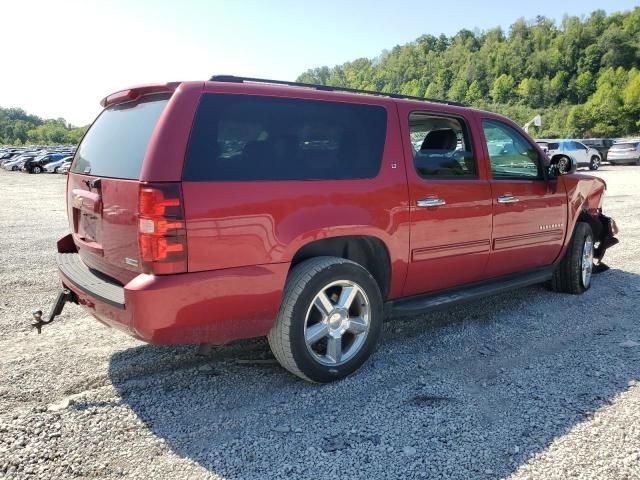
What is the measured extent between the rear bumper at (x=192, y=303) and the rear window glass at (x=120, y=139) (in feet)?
2.16

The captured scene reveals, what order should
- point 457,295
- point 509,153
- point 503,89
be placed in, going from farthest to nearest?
point 503,89
point 509,153
point 457,295

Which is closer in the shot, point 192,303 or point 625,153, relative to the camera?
point 192,303

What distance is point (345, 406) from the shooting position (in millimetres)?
3088

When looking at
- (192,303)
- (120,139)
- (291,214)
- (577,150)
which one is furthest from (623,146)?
(192,303)

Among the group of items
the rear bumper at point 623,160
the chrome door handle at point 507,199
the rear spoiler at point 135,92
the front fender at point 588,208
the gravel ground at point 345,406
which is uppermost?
the rear spoiler at point 135,92

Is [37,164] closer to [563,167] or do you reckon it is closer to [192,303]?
[563,167]

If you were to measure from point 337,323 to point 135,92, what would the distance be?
6.34 feet

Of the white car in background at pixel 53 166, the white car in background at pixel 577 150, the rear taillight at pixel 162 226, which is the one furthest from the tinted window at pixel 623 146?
the white car in background at pixel 53 166

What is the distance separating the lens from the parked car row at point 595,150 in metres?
27.0

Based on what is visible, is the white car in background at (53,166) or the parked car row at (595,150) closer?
the parked car row at (595,150)

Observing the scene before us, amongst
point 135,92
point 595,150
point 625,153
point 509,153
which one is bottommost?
point 625,153

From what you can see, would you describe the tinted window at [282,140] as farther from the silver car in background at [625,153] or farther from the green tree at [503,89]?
the green tree at [503,89]

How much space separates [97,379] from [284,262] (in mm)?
1521

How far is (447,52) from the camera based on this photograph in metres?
184
